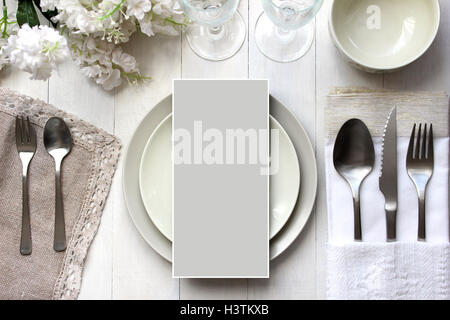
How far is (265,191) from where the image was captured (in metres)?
0.61

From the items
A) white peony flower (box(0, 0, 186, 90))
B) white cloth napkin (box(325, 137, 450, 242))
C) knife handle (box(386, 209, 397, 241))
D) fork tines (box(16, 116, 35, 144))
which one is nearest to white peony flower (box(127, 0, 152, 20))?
white peony flower (box(0, 0, 186, 90))

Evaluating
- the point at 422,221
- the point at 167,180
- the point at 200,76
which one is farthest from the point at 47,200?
the point at 422,221

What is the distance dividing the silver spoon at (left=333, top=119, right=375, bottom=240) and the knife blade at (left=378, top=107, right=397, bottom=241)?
0.02 meters

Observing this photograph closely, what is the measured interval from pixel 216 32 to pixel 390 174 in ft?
1.06

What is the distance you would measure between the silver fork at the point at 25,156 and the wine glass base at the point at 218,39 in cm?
27

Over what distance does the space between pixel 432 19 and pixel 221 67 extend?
0.98 ft

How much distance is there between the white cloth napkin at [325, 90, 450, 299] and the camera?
0.62 meters

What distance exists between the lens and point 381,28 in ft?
2.10

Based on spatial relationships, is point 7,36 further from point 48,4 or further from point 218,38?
point 218,38

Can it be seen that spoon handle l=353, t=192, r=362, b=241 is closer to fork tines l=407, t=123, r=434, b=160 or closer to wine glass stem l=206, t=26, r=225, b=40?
fork tines l=407, t=123, r=434, b=160

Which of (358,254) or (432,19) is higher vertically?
(432,19)
